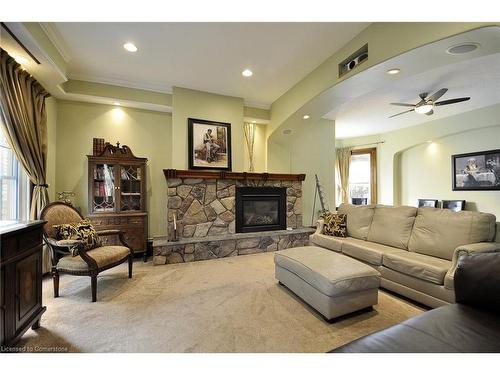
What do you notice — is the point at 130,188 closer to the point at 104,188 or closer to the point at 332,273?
the point at 104,188

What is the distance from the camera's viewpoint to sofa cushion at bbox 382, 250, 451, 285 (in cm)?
198

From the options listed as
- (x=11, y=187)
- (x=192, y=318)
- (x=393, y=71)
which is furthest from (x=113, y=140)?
(x=393, y=71)

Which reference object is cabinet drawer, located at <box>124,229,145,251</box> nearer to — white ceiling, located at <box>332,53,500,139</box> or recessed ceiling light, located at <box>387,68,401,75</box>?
recessed ceiling light, located at <box>387,68,401,75</box>

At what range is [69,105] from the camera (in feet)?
11.9

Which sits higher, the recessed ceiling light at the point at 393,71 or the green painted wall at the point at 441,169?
the recessed ceiling light at the point at 393,71

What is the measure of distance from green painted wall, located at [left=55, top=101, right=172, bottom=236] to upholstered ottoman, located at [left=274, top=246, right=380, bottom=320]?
2960 millimetres

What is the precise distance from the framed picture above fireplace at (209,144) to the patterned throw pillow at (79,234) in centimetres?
182

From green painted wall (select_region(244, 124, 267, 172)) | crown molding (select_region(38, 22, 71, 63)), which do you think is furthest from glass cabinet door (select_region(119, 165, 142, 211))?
green painted wall (select_region(244, 124, 267, 172))

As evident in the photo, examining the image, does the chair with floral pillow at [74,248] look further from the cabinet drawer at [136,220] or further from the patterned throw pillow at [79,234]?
the cabinet drawer at [136,220]

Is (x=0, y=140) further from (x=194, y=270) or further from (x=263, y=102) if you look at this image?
(x=263, y=102)

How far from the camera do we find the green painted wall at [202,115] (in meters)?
3.84

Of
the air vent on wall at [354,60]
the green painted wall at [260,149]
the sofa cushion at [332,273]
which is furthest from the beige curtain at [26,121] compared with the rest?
the air vent on wall at [354,60]

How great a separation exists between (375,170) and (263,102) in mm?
4456
